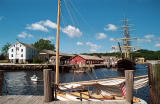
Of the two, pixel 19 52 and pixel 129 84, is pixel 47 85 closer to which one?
pixel 129 84

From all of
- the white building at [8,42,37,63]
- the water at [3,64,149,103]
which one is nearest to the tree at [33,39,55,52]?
the white building at [8,42,37,63]

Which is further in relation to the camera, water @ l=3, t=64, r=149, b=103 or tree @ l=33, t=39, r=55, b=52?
tree @ l=33, t=39, r=55, b=52

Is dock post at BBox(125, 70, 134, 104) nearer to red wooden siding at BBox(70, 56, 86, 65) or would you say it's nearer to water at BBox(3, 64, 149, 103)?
water at BBox(3, 64, 149, 103)

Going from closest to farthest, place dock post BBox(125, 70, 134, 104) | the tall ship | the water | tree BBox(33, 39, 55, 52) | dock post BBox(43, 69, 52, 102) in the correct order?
dock post BBox(125, 70, 134, 104) < dock post BBox(43, 69, 52, 102) < the water < the tall ship < tree BBox(33, 39, 55, 52)

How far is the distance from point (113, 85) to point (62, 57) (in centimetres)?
5910

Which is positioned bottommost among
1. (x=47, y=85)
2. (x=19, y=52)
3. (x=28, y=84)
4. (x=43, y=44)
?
(x=28, y=84)

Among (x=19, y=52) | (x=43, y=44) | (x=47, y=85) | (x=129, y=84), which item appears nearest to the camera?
(x=129, y=84)

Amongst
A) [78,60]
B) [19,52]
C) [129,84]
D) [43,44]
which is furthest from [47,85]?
[43,44]

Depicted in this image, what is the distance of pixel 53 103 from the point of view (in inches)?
247

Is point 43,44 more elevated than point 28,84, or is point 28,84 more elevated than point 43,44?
point 43,44

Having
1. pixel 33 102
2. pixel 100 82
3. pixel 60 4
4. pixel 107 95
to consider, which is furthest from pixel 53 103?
pixel 60 4

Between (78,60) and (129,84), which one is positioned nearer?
(129,84)

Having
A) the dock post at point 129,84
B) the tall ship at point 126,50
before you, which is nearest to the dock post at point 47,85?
the dock post at point 129,84

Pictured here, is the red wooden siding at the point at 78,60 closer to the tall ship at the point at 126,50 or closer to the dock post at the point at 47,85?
the tall ship at the point at 126,50
